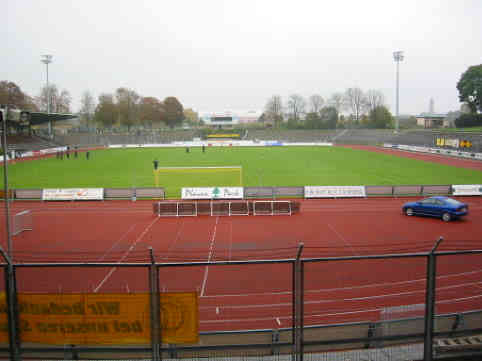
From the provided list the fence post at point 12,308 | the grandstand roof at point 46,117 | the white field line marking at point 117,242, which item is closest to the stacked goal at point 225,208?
the white field line marking at point 117,242

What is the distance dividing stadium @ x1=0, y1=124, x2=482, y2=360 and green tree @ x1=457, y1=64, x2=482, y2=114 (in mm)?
58135

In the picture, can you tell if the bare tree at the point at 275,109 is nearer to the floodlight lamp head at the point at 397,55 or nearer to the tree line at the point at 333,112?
the tree line at the point at 333,112

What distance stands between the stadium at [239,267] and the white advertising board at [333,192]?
0.09 metres

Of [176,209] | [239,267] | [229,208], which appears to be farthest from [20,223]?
[239,267]

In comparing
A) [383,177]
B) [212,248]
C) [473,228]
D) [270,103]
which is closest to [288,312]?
[212,248]

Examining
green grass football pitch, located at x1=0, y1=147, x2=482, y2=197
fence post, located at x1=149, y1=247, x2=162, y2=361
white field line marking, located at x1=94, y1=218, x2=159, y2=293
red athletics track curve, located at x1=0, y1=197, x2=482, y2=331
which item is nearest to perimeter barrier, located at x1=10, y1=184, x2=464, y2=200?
red athletics track curve, located at x1=0, y1=197, x2=482, y2=331

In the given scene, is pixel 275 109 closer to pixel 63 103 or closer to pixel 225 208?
pixel 63 103

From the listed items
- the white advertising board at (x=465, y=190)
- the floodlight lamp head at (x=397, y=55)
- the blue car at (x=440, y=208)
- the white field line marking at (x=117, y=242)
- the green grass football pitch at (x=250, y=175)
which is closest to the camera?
the white field line marking at (x=117, y=242)

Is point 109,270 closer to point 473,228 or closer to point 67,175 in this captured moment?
point 473,228

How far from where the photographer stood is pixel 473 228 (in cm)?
1942

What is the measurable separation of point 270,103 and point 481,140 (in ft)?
319

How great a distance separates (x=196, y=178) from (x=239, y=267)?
77.5 ft

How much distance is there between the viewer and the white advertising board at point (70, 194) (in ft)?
90.8

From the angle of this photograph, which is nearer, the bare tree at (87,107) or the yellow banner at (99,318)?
the yellow banner at (99,318)
